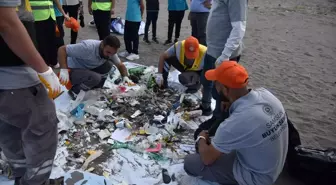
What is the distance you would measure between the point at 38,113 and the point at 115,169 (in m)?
1.15

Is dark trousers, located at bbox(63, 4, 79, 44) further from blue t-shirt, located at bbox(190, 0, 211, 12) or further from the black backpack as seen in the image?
the black backpack

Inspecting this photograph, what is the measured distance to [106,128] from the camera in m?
3.35

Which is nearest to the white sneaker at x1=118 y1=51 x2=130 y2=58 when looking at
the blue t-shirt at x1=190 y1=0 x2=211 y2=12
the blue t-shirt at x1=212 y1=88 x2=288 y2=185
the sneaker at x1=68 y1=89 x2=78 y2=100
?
the blue t-shirt at x1=190 y1=0 x2=211 y2=12

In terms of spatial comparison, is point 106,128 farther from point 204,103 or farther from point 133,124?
point 204,103

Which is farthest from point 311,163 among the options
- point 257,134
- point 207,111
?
point 207,111

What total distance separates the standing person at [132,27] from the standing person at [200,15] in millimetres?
1005

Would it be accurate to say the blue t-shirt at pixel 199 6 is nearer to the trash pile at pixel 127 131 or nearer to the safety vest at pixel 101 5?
the safety vest at pixel 101 5

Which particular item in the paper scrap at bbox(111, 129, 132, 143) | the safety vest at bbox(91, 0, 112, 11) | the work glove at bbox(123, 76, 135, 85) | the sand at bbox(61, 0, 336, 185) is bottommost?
the sand at bbox(61, 0, 336, 185)

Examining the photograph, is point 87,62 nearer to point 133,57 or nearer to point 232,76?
point 133,57

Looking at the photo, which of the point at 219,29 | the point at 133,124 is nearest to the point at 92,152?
A: the point at 133,124

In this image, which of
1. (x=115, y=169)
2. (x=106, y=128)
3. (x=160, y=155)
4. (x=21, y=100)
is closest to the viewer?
(x=21, y=100)

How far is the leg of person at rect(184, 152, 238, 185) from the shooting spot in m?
2.47

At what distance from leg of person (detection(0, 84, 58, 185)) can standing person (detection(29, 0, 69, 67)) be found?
8.11 feet

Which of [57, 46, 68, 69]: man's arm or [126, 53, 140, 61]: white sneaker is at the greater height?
[57, 46, 68, 69]: man's arm
